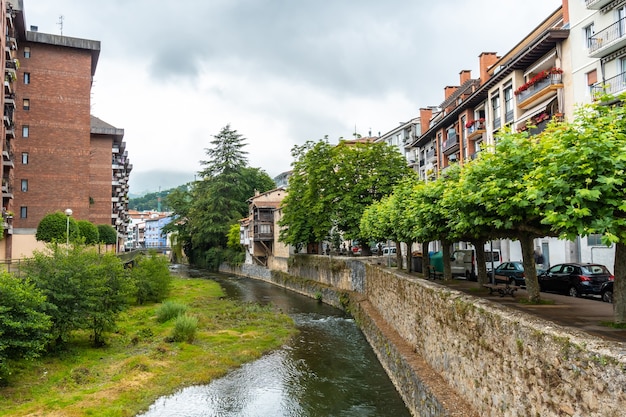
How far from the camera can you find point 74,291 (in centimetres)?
1947

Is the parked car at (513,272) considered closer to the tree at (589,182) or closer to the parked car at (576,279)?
the parked car at (576,279)

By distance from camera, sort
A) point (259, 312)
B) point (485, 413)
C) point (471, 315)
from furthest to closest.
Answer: point (259, 312) → point (471, 315) → point (485, 413)

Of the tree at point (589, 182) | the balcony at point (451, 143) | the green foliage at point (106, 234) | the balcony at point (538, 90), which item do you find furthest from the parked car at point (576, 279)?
the green foliage at point (106, 234)

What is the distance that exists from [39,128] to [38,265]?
3268 cm

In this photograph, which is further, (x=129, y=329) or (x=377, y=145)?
(x=377, y=145)

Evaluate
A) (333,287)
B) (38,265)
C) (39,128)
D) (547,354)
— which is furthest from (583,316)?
(39,128)

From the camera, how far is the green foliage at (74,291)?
18938mm

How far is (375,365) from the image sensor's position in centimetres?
1838

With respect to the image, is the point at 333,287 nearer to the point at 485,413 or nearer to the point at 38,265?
the point at 38,265

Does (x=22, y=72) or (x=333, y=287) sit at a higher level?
(x=22, y=72)

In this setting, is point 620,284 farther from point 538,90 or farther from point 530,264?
point 538,90

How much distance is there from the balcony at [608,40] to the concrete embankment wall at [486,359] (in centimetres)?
1811

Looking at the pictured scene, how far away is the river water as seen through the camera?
554 inches

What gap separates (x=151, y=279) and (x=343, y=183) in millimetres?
17679
